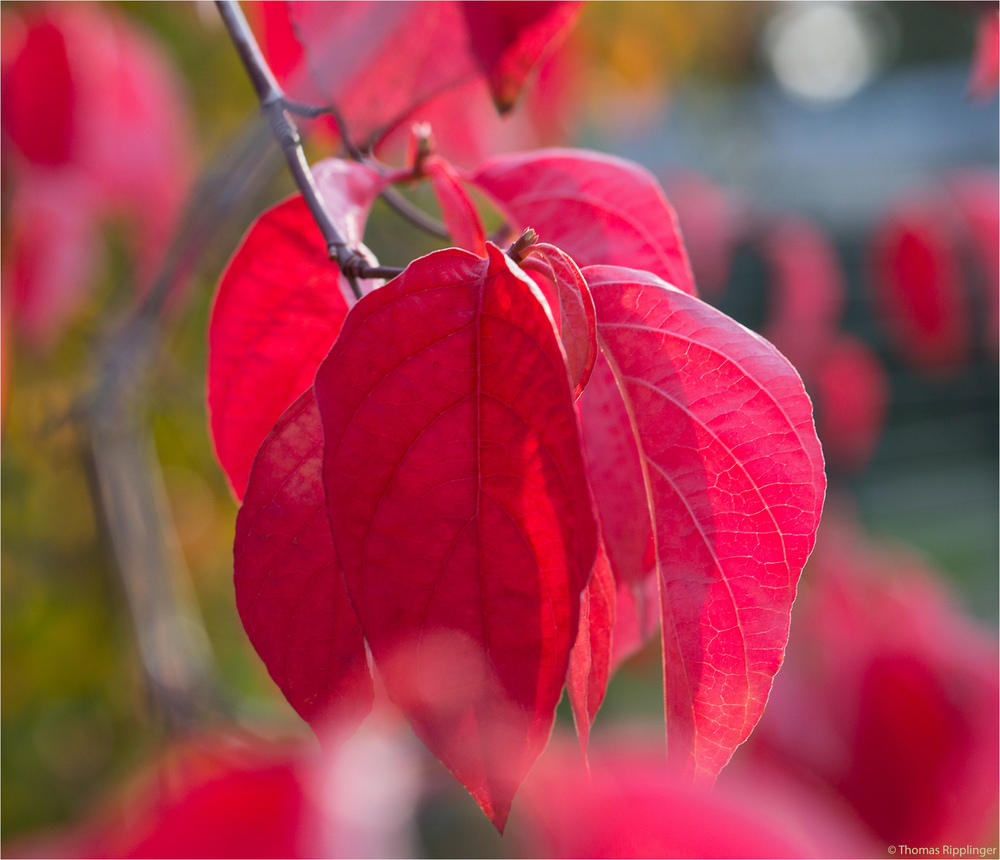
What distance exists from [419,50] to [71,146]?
71 cm

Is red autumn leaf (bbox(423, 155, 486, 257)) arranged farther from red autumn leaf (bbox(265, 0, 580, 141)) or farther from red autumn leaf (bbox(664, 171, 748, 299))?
red autumn leaf (bbox(664, 171, 748, 299))

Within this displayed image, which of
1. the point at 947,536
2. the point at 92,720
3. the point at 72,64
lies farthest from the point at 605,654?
the point at 947,536

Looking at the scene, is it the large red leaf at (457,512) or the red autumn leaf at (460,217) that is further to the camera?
Answer: the red autumn leaf at (460,217)

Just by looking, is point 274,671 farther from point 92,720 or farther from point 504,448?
point 92,720

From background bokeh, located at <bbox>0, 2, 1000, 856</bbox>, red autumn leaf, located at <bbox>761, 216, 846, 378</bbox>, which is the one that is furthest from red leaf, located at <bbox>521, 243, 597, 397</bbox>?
red autumn leaf, located at <bbox>761, 216, 846, 378</bbox>

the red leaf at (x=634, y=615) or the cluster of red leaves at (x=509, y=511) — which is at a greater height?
the cluster of red leaves at (x=509, y=511)

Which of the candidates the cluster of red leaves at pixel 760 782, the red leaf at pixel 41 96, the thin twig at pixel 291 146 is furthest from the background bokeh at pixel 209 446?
the thin twig at pixel 291 146

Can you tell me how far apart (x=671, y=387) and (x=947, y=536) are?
160 inches

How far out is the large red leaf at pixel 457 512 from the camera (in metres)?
0.27

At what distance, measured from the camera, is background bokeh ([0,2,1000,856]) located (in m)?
1.31

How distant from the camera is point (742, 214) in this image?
2506 millimetres

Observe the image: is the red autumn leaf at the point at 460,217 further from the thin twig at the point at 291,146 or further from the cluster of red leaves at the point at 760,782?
the cluster of red leaves at the point at 760,782

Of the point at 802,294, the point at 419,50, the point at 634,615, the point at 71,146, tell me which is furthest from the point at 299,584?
the point at 802,294

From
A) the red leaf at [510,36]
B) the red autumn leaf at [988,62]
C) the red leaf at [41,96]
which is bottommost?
the red autumn leaf at [988,62]
